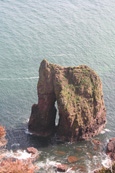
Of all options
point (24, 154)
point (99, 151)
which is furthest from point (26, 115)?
point (99, 151)

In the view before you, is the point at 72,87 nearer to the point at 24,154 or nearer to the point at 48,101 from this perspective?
the point at 48,101

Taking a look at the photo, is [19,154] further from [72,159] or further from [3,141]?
[72,159]

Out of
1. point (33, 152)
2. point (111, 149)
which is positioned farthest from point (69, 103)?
point (111, 149)

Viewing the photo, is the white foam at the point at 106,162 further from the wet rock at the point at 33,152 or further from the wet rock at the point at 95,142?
the wet rock at the point at 33,152

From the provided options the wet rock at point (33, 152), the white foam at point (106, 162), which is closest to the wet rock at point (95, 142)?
the white foam at point (106, 162)

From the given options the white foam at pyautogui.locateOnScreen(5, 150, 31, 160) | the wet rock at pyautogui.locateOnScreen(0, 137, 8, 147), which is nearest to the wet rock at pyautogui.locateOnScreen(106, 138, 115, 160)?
the white foam at pyautogui.locateOnScreen(5, 150, 31, 160)

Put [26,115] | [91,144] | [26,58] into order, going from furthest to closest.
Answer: [26,58], [26,115], [91,144]
